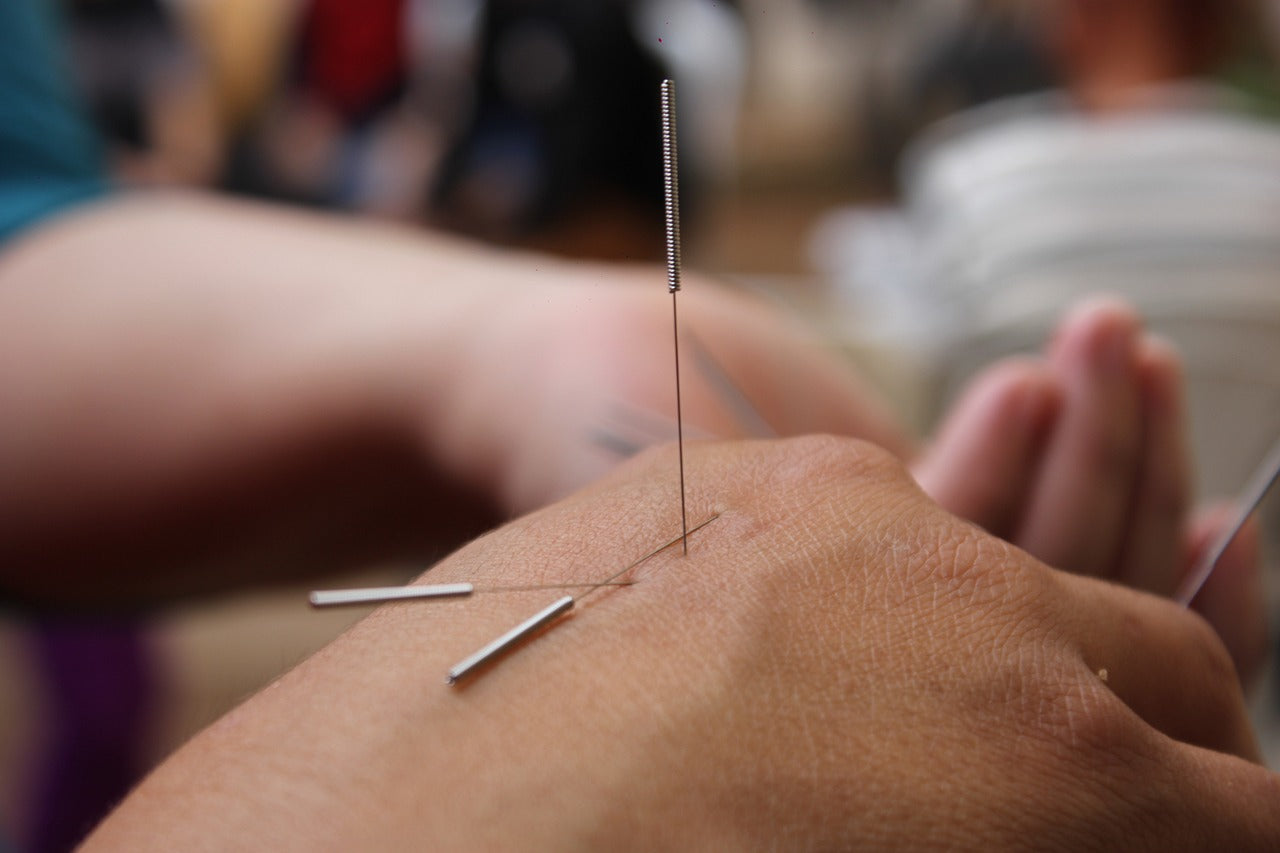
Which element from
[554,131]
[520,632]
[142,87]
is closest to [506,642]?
[520,632]

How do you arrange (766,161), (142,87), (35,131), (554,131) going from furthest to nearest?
(766,161) → (142,87) → (554,131) → (35,131)

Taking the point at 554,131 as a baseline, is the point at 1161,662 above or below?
below

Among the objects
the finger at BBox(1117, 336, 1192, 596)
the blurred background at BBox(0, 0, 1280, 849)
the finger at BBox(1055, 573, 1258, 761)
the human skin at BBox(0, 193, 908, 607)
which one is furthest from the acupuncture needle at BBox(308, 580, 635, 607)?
the blurred background at BBox(0, 0, 1280, 849)

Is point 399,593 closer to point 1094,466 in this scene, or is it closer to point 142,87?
point 1094,466

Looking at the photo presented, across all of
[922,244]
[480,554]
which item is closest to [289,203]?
[922,244]

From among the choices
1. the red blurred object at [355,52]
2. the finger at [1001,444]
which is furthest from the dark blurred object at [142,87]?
the finger at [1001,444]

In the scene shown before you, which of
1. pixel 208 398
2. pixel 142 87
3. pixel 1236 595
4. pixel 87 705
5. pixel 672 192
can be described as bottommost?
pixel 87 705

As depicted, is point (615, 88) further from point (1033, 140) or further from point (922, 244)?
point (1033, 140)

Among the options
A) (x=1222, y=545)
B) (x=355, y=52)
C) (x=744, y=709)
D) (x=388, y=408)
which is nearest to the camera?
(x=744, y=709)
